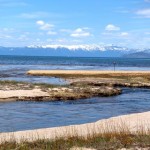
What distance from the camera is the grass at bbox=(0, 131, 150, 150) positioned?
17.9 m

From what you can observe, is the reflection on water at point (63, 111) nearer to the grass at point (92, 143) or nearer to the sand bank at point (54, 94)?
the sand bank at point (54, 94)

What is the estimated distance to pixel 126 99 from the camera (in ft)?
166

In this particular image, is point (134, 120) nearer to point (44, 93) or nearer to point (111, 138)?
point (111, 138)

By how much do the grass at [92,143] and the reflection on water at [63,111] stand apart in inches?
402

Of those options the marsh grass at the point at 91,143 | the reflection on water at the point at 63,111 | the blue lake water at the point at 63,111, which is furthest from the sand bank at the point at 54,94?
the marsh grass at the point at 91,143

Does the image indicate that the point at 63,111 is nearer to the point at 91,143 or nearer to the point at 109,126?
the point at 109,126

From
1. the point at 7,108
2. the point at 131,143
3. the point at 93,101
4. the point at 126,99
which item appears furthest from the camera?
the point at 126,99

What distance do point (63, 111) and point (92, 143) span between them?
2017 cm

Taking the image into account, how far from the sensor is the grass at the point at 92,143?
17891 millimetres

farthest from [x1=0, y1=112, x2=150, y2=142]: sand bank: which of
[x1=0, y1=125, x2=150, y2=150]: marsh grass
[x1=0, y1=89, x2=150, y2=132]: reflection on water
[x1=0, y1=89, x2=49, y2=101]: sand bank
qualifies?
[x1=0, y1=89, x2=49, y2=101]: sand bank

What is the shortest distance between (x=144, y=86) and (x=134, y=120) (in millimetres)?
37531

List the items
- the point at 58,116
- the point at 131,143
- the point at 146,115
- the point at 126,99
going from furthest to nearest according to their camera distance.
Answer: the point at 126,99 < the point at 58,116 < the point at 146,115 < the point at 131,143

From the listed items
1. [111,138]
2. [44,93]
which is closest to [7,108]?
[44,93]

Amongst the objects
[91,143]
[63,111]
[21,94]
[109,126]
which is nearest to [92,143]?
[91,143]
